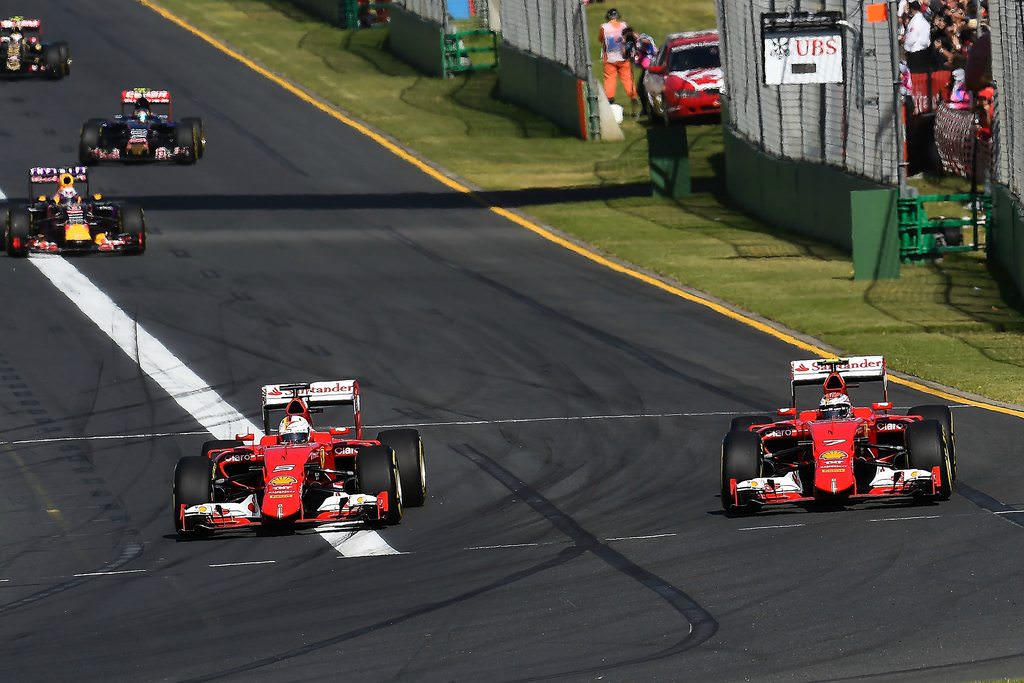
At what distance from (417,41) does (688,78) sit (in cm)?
1213

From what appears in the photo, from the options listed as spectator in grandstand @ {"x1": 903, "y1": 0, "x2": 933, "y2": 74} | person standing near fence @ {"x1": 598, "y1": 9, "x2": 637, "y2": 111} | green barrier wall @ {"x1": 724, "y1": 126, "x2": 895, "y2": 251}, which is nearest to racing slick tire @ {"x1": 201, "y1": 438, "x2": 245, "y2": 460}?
green barrier wall @ {"x1": 724, "y1": 126, "x2": 895, "y2": 251}

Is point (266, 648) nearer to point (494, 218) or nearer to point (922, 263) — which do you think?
point (922, 263)

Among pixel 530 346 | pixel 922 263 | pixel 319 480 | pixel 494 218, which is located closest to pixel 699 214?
pixel 494 218

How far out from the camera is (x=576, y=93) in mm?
41406

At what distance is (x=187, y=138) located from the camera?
37.8 metres

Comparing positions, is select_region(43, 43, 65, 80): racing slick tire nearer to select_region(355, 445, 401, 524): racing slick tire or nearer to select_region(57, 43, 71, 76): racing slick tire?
select_region(57, 43, 71, 76): racing slick tire

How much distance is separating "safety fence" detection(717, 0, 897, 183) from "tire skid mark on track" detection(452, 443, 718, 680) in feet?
40.5

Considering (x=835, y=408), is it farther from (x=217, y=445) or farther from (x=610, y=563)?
(x=217, y=445)

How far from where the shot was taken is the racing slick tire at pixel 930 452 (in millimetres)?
15172

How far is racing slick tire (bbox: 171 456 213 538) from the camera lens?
15.5 meters

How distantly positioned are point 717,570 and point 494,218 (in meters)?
20.3

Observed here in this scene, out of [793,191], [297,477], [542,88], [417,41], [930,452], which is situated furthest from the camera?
[417,41]

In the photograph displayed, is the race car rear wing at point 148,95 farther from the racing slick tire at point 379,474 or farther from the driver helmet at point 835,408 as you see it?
the driver helmet at point 835,408

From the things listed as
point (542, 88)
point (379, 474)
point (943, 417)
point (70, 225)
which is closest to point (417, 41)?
point (542, 88)
